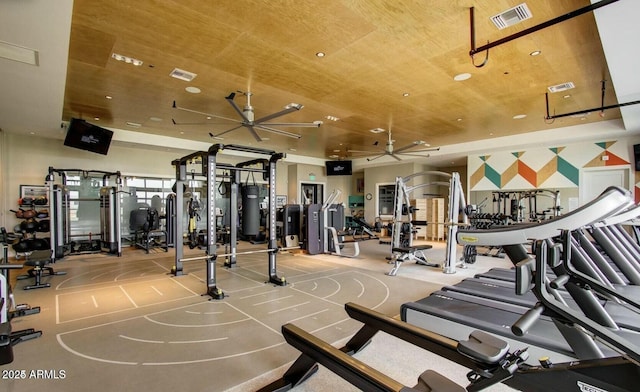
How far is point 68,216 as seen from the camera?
781 centimetres

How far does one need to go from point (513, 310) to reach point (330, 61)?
3.73m

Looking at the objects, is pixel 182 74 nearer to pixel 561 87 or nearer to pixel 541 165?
pixel 561 87

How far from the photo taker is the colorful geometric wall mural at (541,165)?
7996 mm

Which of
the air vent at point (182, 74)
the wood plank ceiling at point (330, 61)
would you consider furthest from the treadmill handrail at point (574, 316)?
the air vent at point (182, 74)

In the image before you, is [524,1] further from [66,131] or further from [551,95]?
[66,131]

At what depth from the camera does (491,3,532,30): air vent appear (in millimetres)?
3088

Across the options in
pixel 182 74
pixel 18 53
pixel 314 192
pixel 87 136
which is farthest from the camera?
pixel 314 192

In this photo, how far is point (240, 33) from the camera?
3537 millimetres

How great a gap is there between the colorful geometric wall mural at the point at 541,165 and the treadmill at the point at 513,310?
782 centimetres

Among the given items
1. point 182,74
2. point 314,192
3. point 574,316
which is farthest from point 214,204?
point 314,192

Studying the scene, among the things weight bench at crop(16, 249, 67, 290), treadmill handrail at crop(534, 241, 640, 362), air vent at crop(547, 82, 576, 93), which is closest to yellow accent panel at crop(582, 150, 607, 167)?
air vent at crop(547, 82, 576, 93)

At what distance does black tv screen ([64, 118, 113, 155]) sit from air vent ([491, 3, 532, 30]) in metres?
8.34

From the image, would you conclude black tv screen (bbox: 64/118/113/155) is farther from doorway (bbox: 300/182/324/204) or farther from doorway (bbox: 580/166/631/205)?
doorway (bbox: 580/166/631/205)

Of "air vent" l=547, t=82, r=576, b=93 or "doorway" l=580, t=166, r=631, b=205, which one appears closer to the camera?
"air vent" l=547, t=82, r=576, b=93
